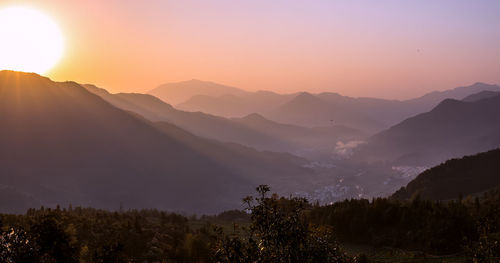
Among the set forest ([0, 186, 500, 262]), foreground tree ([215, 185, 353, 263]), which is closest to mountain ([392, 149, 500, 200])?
forest ([0, 186, 500, 262])

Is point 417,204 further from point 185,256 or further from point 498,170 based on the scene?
point 498,170

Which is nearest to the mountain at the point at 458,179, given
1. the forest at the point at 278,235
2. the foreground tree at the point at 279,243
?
the forest at the point at 278,235

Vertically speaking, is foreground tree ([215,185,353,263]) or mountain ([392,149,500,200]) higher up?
mountain ([392,149,500,200])

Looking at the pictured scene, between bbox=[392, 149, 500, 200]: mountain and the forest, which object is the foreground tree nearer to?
the forest

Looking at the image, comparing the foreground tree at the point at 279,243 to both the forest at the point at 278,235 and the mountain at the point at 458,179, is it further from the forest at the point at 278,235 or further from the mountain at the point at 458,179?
the mountain at the point at 458,179

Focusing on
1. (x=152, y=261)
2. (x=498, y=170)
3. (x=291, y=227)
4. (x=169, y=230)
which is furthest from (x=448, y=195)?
(x=291, y=227)

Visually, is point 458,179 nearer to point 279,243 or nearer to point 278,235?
point 279,243
